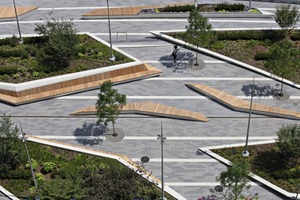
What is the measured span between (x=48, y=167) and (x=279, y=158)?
16.1 metres

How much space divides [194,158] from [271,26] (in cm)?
1945

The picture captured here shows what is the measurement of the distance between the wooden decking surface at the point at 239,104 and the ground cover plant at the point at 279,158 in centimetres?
364

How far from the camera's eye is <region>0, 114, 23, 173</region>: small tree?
28891mm

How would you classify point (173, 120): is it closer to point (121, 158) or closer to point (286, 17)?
point (121, 158)

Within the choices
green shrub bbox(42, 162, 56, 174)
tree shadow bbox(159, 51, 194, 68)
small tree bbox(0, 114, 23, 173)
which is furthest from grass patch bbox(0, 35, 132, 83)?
green shrub bbox(42, 162, 56, 174)

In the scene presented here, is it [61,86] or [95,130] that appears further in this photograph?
[61,86]

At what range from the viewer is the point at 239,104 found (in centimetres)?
3506

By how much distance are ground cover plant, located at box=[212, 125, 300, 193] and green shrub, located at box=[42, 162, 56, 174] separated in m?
11.5

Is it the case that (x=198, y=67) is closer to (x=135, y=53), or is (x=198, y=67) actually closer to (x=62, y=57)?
(x=135, y=53)

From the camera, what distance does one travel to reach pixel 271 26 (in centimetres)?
4369

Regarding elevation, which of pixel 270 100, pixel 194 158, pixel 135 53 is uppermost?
pixel 135 53

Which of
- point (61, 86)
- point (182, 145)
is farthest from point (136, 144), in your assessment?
point (61, 86)

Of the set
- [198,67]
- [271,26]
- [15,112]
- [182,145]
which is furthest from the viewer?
[271,26]

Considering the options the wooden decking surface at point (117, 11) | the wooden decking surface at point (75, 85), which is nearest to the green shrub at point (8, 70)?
the wooden decking surface at point (75, 85)
